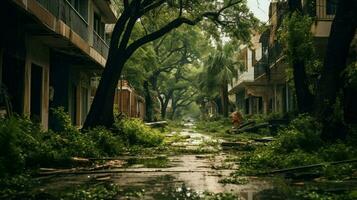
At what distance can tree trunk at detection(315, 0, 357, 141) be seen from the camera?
42.7ft

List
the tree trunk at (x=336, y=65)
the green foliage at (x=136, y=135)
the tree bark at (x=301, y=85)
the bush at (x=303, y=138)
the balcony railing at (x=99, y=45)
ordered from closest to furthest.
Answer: the bush at (x=303, y=138)
the tree trunk at (x=336, y=65)
the tree bark at (x=301, y=85)
the green foliage at (x=136, y=135)
the balcony railing at (x=99, y=45)

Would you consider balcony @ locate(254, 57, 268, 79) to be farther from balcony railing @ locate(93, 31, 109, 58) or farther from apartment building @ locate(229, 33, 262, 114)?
balcony railing @ locate(93, 31, 109, 58)

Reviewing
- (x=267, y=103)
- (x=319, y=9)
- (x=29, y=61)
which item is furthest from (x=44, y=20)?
(x=267, y=103)

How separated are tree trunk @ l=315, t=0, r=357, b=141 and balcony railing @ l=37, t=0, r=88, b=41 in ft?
26.8

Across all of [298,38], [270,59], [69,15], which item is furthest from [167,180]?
[270,59]

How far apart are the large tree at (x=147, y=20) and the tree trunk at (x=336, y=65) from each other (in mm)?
8804

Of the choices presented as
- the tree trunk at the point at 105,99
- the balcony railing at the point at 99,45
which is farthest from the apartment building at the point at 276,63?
the balcony railing at the point at 99,45

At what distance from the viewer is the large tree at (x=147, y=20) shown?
19.5 meters

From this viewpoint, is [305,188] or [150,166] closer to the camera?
[305,188]

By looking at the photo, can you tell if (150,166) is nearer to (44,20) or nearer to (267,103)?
(44,20)

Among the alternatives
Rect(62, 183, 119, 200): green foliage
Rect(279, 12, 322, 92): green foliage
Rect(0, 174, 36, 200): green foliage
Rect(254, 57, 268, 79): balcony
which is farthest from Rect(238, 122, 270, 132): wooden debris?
Rect(62, 183, 119, 200): green foliage

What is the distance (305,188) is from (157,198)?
247 centimetres

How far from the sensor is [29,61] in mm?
16594

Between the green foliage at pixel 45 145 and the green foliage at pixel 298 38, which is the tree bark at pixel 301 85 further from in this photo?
the green foliage at pixel 45 145
